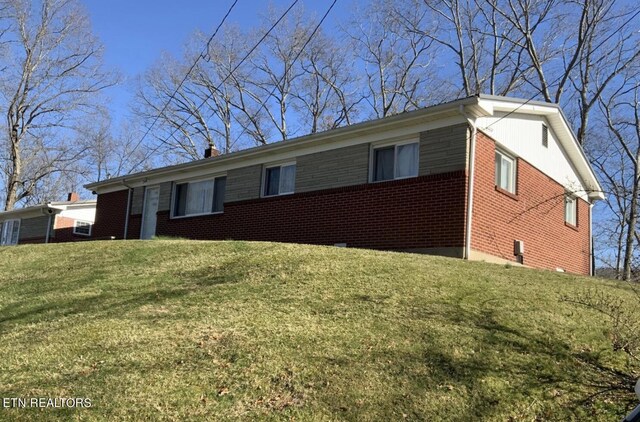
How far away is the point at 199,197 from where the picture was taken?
18438 mm

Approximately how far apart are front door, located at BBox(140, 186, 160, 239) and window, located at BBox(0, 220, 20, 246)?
14251mm

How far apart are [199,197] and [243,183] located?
2571mm

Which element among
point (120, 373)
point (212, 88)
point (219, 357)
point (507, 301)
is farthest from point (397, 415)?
point (212, 88)

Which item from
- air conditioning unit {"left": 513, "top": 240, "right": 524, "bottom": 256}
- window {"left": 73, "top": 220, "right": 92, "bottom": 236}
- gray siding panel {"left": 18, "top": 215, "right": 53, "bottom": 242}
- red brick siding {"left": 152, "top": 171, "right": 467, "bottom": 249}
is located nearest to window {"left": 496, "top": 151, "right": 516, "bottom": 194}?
air conditioning unit {"left": 513, "top": 240, "right": 524, "bottom": 256}

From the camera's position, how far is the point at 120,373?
5.04m

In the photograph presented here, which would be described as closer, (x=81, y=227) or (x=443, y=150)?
(x=443, y=150)

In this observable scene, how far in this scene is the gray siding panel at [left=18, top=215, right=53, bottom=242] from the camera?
28822mm

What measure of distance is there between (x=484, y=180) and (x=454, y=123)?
1418mm

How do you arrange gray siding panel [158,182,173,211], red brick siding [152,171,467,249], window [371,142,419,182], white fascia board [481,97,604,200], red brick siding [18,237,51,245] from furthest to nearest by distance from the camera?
red brick siding [18,237,51,245] → gray siding panel [158,182,173,211] → white fascia board [481,97,604,200] → window [371,142,419,182] → red brick siding [152,171,467,249]

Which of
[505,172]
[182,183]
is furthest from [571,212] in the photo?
[182,183]

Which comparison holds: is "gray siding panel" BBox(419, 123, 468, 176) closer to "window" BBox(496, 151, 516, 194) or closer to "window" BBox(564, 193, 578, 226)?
"window" BBox(496, 151, 516, 194)

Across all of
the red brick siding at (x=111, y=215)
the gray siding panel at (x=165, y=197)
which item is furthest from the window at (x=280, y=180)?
the red brick siding at (x=111, y=215)

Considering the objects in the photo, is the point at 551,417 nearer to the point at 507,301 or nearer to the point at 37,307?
the point at 507,301

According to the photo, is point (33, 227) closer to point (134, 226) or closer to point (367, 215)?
point (134, 226)
